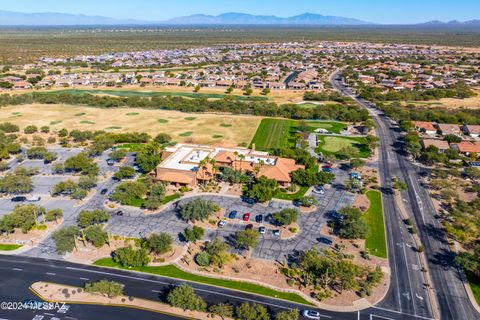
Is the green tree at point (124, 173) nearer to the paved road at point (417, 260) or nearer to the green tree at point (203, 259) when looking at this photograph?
the green tree at point (203, 259)

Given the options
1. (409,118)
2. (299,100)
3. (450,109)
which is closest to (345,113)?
(409,118)

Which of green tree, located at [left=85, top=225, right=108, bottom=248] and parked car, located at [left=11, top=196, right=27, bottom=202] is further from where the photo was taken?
parked car, located at [left=11, top=196, right=27, bottom=202]

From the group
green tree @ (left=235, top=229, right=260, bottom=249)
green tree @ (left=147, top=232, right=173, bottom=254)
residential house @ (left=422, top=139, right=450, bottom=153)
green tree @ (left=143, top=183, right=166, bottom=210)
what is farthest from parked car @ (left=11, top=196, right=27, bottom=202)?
residential house @ (left=422, top=139, right=450, bottom=153)

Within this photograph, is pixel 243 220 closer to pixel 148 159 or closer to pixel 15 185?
pixel 148 159

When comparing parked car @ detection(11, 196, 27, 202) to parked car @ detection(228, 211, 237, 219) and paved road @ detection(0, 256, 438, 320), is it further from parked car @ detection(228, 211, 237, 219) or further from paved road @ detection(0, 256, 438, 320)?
parked car @ detection(228, 211, 237, 219)

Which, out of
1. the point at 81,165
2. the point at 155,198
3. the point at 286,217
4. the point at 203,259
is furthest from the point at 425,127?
the point at 81,165

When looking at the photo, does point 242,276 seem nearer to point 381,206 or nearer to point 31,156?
point 381,206
